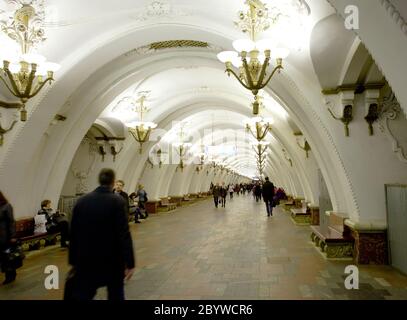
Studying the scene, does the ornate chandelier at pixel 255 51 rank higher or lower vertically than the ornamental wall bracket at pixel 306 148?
higher

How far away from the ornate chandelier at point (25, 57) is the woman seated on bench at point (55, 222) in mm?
2732

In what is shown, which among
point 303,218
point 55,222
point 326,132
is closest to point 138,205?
point 55,222

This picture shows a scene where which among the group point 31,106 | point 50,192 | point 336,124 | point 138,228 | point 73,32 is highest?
point 73,32

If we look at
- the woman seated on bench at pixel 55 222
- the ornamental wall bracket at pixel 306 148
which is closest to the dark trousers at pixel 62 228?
the woman seated on bench at pixel 55 222

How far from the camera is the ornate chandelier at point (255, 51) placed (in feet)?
14.7

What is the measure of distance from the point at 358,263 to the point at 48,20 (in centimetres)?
655

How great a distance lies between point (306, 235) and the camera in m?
8.13

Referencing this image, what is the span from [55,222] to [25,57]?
3.90 meters

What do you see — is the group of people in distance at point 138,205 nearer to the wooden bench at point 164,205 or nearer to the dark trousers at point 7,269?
the wooden bench at point 164,205

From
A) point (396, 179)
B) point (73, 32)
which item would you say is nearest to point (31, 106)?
point (73, 32)

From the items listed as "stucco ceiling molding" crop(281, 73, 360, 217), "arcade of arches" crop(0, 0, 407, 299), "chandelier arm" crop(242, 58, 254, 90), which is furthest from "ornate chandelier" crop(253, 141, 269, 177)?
"chandelier arm" crop(242, 58, 254, 90)
